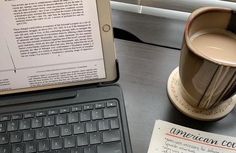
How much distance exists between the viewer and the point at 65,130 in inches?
18.7

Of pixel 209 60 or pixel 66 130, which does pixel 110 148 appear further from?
pixel 209 60

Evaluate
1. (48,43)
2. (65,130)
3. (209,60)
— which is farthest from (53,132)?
(209,60)

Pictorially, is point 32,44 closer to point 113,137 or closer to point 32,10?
point 32,10

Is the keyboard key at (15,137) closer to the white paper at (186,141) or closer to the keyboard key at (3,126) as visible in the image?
the keyboard key at (3,126)

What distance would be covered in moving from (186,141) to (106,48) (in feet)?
0.55

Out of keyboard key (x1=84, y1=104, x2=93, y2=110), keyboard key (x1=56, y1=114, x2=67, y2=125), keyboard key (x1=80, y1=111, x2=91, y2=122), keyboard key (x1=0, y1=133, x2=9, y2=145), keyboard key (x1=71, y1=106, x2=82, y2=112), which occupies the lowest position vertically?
keyboard key (x1=0, y1=133, x2=9, y2=145)

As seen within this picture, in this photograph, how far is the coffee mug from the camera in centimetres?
43

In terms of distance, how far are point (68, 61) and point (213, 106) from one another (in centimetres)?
21

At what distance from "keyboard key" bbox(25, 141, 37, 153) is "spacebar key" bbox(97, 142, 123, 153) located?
83 mm

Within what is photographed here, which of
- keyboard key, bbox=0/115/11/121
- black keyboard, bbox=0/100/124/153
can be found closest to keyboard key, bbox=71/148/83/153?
black keyboard, bbox=0/100/124/153

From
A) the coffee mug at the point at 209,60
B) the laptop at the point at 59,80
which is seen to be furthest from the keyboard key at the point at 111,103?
the coffee mug at the point at 209,60

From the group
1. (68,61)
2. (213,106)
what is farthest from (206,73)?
(68,61)

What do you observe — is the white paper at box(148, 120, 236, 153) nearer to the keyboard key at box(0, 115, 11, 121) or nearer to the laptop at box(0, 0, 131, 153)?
the laptop at box(0, 0, 131, 153)

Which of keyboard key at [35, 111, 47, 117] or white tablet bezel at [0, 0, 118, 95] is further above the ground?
white tablet bezel at [0, 0, 118, 95]
